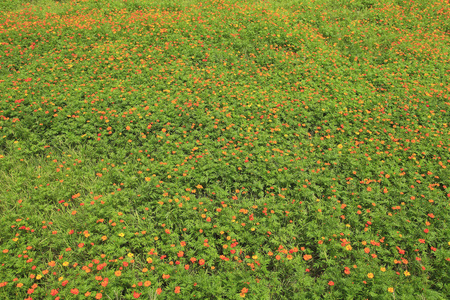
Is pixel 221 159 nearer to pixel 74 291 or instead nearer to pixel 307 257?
pixel 307 257

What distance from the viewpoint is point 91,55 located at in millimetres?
7168

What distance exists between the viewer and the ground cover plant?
331cm

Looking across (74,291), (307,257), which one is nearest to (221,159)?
(307,257)

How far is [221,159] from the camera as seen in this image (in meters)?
4.64

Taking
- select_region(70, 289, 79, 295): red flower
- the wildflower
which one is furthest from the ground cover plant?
the wildflower

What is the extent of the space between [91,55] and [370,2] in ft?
32.1

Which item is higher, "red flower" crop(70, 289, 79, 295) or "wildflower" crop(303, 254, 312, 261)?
"wildflower" crop(303, 254, 312, 261)

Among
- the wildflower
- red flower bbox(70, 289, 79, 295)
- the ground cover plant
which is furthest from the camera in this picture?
the wildflower

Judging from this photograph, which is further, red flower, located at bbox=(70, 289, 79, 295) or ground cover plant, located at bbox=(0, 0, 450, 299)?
ground cover plant, located at bbox=(0, 0, 450, 299)

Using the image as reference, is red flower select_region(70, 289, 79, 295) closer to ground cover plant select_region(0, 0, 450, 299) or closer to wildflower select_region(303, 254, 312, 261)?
ground cover plant select_region(0, 0, 450, 299)

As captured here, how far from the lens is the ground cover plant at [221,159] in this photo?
331 cm

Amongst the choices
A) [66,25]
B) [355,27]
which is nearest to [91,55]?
[66,25]

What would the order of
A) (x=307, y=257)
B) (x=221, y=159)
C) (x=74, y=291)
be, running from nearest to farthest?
(x=74, y=291) → (x=307, y=257) → (x=221, y=159)

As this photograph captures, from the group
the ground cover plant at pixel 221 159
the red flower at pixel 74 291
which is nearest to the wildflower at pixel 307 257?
the ground cover plant at pixel 221 159
